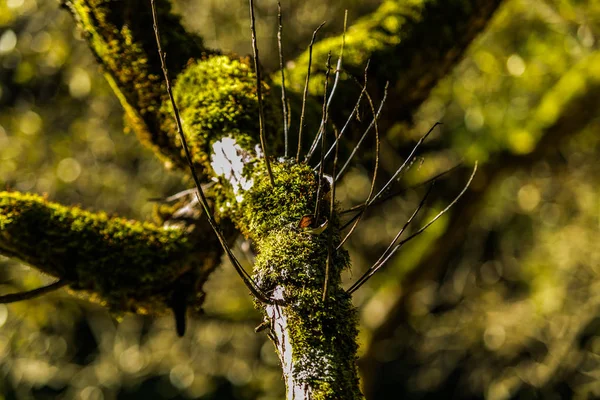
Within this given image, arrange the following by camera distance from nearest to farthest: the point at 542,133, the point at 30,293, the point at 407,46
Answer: the point at 30,293
the point at 407,46
the point at 542,133

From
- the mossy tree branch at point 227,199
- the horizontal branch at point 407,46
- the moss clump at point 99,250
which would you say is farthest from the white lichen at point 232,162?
the horizontal branch at point 407,46

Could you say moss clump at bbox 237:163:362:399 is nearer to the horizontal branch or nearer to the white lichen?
the white lichen

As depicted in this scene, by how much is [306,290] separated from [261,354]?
5797mm

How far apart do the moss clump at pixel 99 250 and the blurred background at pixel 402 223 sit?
119 inches

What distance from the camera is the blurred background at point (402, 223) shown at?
5.19 meters

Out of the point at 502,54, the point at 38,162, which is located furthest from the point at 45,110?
the point at 502,54

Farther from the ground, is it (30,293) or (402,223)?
(402,223)

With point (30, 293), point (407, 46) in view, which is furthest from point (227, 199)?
point (407, 46)

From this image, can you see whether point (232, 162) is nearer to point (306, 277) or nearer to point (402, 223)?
point (306, 277)

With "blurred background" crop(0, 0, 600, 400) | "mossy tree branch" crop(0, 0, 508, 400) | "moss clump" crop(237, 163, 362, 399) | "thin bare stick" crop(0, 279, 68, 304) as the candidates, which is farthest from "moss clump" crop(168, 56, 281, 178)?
"blurred background" crop(0, 0, 600, 400)

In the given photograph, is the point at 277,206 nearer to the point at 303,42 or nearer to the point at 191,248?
the point at 191,248

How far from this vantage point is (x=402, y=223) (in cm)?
661

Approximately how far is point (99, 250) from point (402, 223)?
4.85 m

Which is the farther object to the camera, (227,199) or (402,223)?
(402,223)
